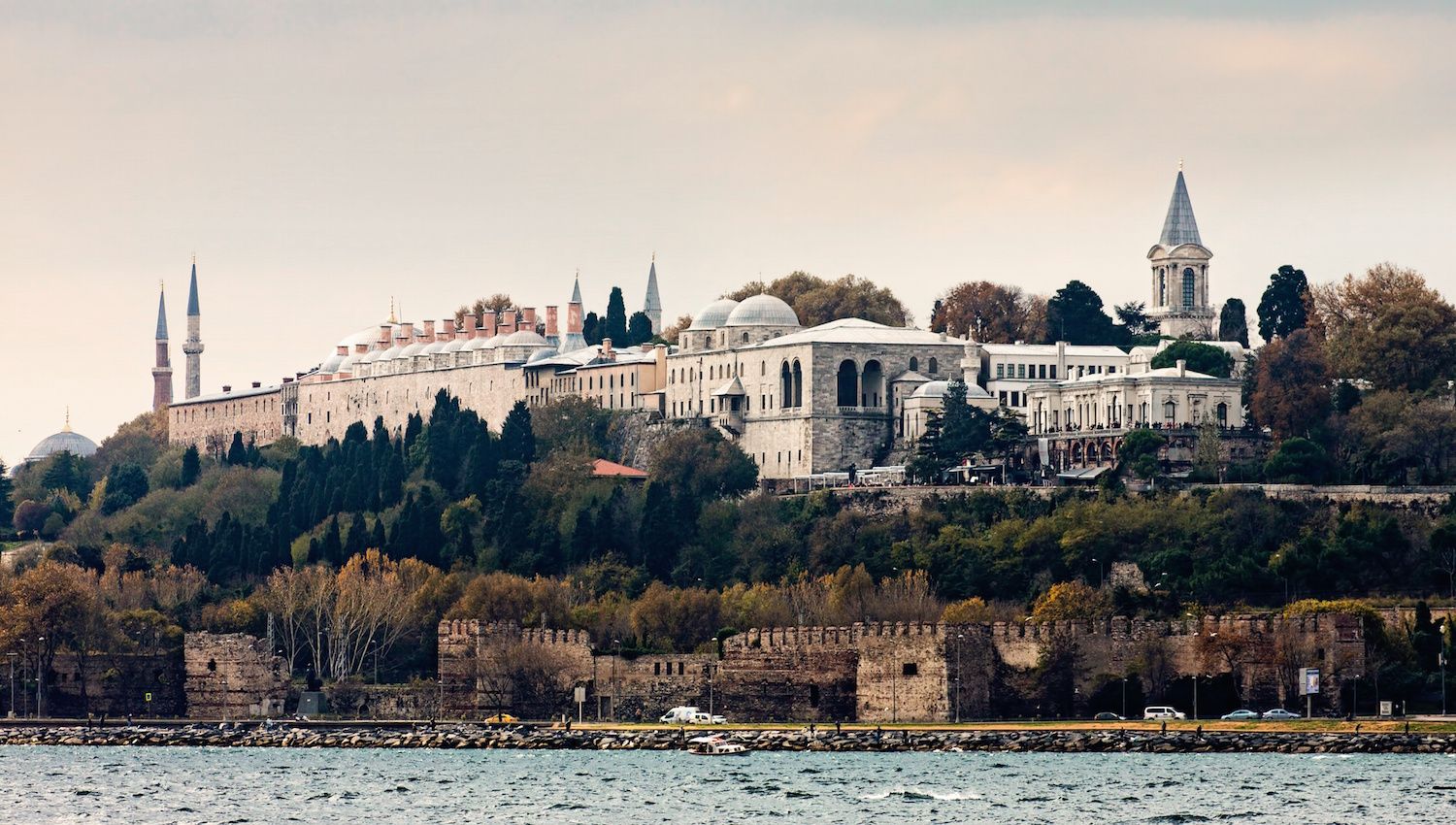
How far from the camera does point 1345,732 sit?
76562 millimetres

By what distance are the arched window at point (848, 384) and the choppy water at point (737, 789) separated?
48650 mm

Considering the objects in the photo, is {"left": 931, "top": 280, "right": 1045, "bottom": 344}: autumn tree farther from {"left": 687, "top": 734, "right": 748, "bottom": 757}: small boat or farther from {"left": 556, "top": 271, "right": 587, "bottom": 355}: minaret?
{"left": 687, "top": 734, "right": 748, "bottom": 757}: small boat

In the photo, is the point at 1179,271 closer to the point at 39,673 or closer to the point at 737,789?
the point at 39,673

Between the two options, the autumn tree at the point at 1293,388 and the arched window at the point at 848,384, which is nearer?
the autumn tree at the point at 1293,388

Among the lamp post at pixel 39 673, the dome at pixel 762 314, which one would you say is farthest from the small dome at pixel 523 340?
the lamp post at pixel 39 673

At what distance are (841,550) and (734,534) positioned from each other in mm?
5963

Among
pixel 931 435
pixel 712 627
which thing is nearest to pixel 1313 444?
pixel 931 435

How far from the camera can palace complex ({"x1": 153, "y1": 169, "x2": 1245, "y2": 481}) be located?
121000 millimetres

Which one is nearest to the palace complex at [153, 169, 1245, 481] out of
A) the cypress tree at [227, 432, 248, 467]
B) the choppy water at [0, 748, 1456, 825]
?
the cypress tree at [227, 432, 248, 467]

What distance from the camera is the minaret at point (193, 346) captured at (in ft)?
587

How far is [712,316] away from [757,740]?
57.8 meters

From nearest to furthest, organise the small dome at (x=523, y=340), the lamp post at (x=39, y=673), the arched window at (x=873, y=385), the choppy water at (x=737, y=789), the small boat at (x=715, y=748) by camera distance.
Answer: the choppy water at (x=737, y=789), the small boat at (x=715, y=748), the lamp post at (x=39, y=673), the arched window at (x=873, y=385), the small dome at (x=523, y=340)

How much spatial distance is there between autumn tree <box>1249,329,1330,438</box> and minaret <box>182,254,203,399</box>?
241 ft

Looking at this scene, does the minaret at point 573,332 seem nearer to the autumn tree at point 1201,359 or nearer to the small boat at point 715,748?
the autumn tree at point 1201,359
